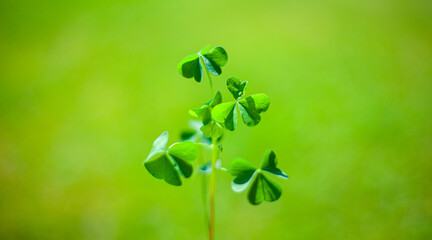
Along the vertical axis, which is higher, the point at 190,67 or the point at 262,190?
the point at 190,67

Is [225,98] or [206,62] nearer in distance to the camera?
[206,62]

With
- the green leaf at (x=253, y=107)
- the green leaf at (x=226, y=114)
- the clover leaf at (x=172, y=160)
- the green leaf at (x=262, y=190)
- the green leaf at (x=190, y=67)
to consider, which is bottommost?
the green leaf at (x=262, y=190)

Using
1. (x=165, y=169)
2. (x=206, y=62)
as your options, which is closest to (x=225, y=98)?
(x=206, y=62)

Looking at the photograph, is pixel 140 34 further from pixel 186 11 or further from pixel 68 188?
pixel 68 188

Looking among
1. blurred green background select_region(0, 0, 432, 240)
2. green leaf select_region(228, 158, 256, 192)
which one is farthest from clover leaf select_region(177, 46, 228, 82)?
blurred green background select_region(0, 0, 432, 240)

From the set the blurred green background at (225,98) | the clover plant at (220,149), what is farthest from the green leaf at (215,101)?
the blurred green background at (225,98)

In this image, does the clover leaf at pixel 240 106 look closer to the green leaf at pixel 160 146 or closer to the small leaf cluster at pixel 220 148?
the small leaf cluster at pixel 220 148

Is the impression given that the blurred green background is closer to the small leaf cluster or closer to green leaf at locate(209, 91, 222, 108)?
the small leaf cluster

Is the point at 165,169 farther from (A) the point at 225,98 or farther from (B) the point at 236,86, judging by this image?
(A) the point at 225,98
